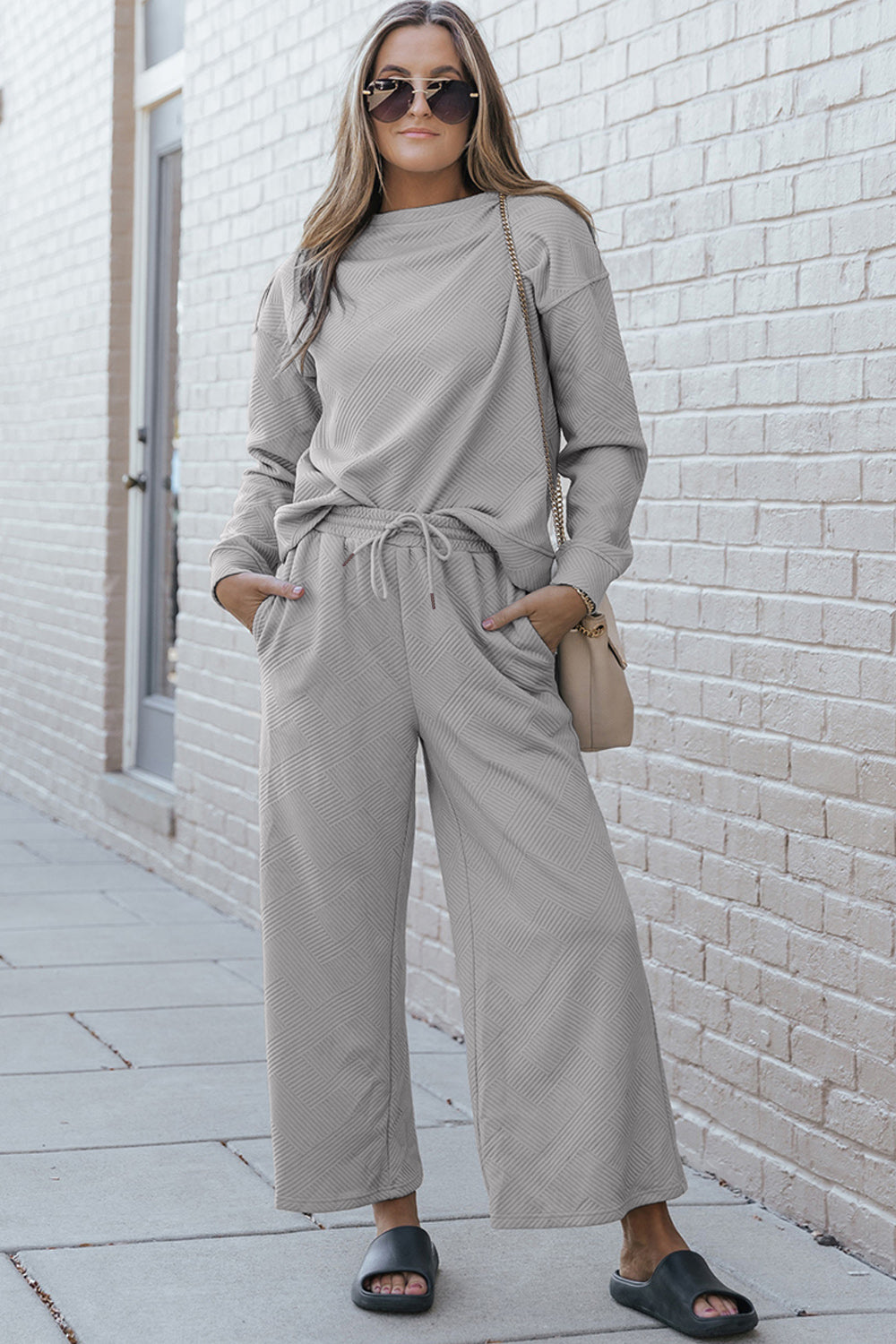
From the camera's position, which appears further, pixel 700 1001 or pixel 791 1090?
pixel 700 1001

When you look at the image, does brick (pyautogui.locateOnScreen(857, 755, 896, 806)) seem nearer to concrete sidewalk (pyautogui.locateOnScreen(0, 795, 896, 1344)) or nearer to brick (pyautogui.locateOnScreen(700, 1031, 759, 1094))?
brick (pyautogui.locateOnScreen(700, 1031, 759, 1094))

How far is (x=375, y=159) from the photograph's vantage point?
8.74 ft

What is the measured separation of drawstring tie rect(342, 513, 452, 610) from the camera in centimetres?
257

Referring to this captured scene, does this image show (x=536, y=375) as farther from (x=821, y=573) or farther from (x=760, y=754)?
(x=760, y=754)

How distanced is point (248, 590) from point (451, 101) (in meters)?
0.77

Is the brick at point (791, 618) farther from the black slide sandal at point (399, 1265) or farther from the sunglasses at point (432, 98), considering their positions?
the black slide sandal at point (399, 1265)

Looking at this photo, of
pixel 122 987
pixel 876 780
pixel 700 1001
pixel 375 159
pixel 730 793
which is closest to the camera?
pixel 375 159

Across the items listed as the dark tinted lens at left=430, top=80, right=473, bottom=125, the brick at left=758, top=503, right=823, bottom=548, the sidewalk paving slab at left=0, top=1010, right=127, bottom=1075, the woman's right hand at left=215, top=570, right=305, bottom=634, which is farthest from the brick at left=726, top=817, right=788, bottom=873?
the sidewalk paving slab at left=0, top=1010, right=127, bottom=1075

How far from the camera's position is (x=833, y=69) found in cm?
292

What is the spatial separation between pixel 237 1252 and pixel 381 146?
175 cm

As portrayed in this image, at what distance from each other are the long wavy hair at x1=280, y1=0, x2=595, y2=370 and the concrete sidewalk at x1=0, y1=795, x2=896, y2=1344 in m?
1.44

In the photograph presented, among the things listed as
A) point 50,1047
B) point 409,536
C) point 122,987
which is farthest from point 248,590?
point 122,987

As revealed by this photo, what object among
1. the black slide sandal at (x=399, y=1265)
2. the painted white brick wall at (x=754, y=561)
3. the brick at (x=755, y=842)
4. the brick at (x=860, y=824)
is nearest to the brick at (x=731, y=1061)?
the painted white brick wall at (x=754, y=561)

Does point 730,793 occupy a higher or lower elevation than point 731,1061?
higher
